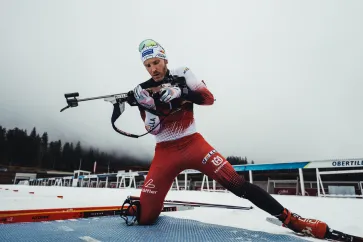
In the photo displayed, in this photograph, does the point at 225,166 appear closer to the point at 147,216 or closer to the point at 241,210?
the point at 147,216

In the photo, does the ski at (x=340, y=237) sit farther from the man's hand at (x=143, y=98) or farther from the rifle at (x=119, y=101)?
the man's hand at (x=143, y=98)

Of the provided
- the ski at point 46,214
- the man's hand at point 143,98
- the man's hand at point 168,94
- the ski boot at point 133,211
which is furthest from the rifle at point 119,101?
the ski at point 46,214

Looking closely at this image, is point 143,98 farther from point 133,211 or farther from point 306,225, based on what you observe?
point 306,225

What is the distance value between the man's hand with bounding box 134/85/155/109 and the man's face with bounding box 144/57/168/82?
38 centimetres

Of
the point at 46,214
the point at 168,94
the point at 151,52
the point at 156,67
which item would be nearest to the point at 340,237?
the point at 168,94

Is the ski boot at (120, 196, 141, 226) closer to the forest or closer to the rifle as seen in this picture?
the rifle

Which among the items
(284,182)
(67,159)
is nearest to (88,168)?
(67,159)

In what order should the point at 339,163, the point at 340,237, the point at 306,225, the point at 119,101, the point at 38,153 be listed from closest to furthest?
the point at 340,237, the point at 306,225, the point at 119,101, the point at 339,163, the point at 38,153

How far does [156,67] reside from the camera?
279 cm

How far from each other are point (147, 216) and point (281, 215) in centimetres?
152

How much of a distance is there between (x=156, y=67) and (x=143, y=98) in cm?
50

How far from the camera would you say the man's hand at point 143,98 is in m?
2.52

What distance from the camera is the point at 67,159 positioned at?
316ft

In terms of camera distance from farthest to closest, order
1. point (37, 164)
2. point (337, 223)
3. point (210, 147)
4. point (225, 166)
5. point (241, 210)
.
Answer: point (37, 164) < point (241, 210) < point (337, 223) < point (210, 147) < point (225, 166)
